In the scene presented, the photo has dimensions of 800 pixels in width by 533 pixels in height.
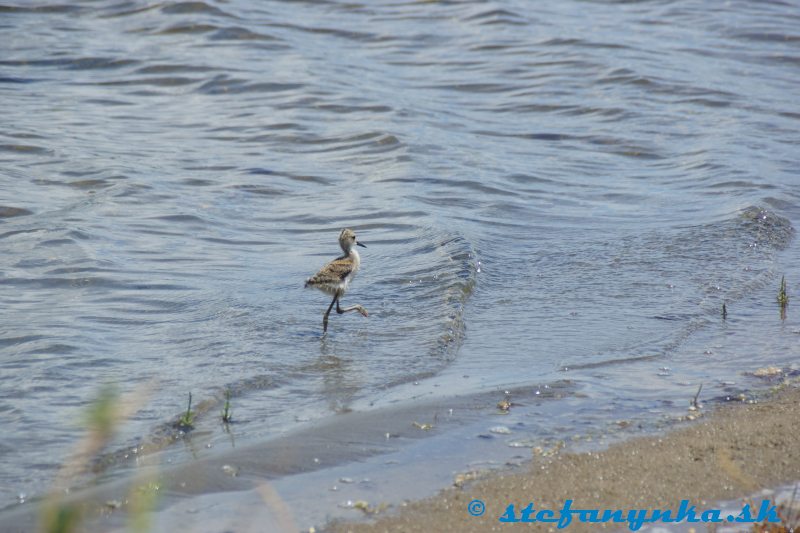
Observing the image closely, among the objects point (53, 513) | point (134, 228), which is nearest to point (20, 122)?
point (134, 228)

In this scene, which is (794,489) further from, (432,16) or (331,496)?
(432,16)

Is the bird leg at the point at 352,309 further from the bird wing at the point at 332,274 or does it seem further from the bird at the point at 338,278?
the bird wing at the point at 332,274

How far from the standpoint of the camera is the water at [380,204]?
677 cm

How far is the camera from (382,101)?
15.0m

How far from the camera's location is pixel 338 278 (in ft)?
26.0

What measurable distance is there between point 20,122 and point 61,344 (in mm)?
6781

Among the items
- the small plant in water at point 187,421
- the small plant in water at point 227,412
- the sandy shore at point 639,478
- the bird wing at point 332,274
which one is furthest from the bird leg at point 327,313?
the sandy shore at point 639,478

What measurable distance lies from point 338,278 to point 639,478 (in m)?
3.43

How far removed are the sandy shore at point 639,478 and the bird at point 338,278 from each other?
2.97 meters

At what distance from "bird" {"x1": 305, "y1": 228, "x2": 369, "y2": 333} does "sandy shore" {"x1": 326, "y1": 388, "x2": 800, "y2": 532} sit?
2.97 m

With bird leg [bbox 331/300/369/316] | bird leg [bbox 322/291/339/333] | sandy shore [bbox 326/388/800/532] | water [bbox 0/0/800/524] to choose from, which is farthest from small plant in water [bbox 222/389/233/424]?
bird leg [bbox 331/300/369/316]

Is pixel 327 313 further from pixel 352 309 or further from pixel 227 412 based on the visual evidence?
pixel 227 412

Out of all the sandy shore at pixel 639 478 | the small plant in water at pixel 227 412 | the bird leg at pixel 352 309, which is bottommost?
the bird leg at pixel 352 309

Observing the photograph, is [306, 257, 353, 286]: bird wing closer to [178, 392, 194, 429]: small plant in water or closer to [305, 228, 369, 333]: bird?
[305, 228, 369, 333]: bird
